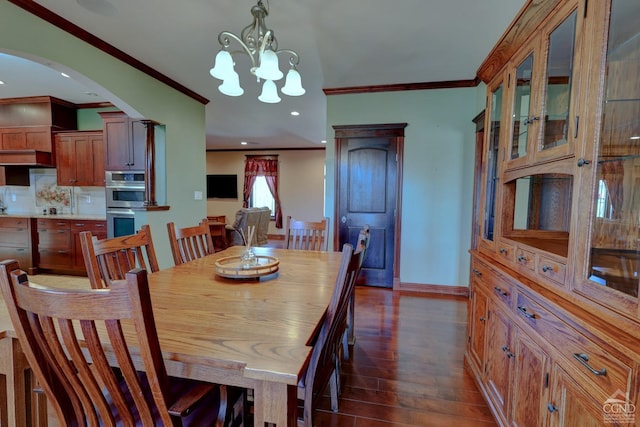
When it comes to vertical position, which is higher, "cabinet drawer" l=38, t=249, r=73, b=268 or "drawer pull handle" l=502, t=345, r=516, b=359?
"drawer pull handle" l=502, t=345, r=516, b=359

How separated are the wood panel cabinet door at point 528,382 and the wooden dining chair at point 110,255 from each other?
6.28 feet

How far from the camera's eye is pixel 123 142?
12.7 ft

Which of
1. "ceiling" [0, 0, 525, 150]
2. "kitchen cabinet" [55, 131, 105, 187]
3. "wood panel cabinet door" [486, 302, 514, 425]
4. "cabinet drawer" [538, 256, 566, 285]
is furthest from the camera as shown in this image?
"kitchen cabinet" [55, 131, 105, 187]

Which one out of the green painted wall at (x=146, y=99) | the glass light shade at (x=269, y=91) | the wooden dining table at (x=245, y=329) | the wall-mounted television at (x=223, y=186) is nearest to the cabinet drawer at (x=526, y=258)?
the wooden dining table at (x=245, y=329)

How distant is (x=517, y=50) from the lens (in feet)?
5.28

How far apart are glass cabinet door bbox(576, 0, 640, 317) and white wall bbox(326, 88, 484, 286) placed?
8.81ft

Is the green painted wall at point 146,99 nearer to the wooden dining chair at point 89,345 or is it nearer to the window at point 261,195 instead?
the wooden dining chair at point 89,345

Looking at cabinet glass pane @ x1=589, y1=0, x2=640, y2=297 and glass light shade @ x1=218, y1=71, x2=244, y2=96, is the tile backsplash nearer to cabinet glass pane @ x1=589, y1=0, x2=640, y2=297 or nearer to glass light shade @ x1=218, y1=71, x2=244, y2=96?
glass light shade @ x1=218, y1=71, x2=244, y2=96

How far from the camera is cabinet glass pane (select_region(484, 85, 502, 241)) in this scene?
1.91 meters

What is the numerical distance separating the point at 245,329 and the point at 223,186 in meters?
8.55

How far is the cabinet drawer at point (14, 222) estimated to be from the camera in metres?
4.30

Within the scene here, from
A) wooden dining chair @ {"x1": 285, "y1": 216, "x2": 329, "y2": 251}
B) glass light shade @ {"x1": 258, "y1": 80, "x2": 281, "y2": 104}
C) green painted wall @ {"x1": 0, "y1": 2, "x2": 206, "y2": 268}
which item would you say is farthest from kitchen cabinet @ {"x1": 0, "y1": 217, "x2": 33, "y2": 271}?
glass light shade @ {"x1": 258, "y1": 80, "x2": 281, "y2": 104}

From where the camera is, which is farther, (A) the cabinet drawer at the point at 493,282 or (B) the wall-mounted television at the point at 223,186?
(B) the wall-mounted television at the point at 223,186

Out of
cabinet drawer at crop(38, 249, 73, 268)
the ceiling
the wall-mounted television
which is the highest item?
the ceiling
